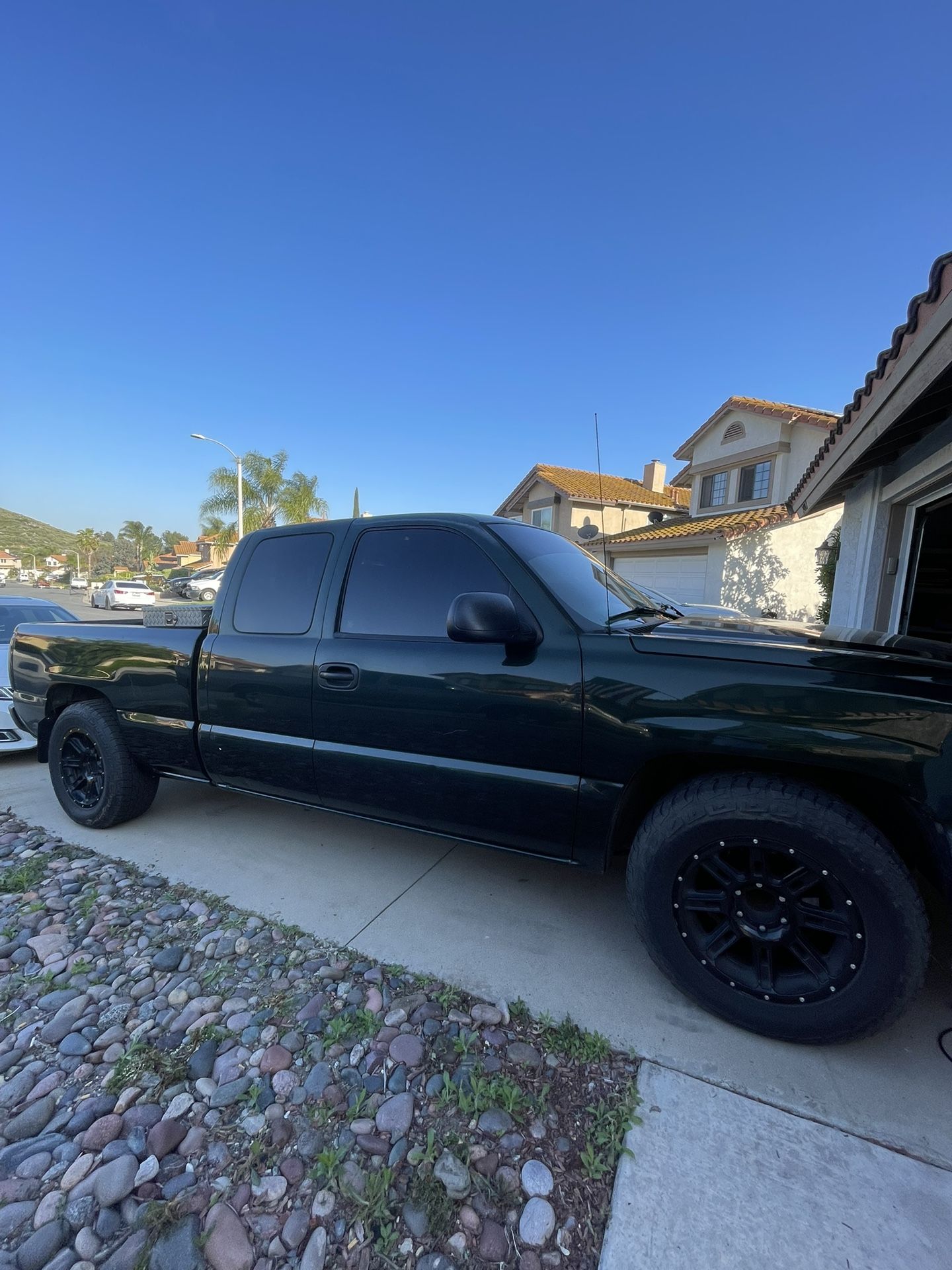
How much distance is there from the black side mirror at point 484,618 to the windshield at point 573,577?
11.9 inches

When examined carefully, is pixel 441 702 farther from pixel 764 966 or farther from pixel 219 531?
pixel 219 531

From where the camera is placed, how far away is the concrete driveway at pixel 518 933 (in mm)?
1740

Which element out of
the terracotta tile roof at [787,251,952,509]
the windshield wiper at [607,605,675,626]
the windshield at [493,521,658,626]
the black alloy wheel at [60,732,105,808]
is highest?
Result: the terracotta tile roof at [787,251,952,509]

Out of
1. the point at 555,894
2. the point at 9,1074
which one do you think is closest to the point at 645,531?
the point at 555,894

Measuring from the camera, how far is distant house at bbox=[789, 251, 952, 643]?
2869 millimetres

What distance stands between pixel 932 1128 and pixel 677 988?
74 cm

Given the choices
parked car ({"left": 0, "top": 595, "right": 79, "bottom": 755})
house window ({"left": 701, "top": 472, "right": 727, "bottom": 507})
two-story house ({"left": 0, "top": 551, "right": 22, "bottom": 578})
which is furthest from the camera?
two-story house ({"left": 0, "top": 551, "right": 22, "bottom": 578})

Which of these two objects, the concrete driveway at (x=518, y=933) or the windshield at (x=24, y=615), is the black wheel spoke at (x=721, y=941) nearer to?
the concrete driveway at (x=518, y=933)

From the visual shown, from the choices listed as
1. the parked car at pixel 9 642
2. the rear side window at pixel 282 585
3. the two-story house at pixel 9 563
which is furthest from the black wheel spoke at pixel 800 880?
the two-story house at pixel 9 563

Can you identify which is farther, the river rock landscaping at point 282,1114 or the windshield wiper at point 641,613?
the windshield wiper at point 641,613

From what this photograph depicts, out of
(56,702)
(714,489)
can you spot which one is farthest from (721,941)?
(714,489)

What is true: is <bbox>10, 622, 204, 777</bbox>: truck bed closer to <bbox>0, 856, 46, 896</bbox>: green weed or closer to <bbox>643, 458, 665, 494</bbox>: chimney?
<bbox>0, 856, 46, 896</bbox>: green weed

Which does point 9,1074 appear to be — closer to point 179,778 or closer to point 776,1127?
point 179,778

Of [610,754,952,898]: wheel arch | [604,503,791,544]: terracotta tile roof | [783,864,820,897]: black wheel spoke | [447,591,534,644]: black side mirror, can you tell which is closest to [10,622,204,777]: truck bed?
[447,591,534,644]: black side mirror
